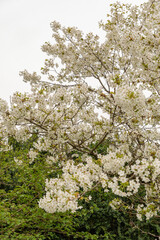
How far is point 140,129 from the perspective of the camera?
538 centimetres

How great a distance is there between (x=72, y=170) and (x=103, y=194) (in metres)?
2.53

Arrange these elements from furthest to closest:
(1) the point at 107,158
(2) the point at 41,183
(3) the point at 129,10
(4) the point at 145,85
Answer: (3) the point at 129,10, (2) the point at 41,183, (4) the point at 145,85, (1) the point at 107,158

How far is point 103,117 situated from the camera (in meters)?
6.82

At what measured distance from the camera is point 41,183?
6.46 metres

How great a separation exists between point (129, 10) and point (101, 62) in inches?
82.6

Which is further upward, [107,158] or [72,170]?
[107,158]

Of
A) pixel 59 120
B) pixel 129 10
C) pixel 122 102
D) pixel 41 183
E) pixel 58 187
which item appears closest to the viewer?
pixel 58 187

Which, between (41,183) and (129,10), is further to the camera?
(129,10)

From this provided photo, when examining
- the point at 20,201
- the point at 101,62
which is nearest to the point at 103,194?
the point at 20,201

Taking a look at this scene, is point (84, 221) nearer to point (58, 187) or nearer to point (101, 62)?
point (58, 187)

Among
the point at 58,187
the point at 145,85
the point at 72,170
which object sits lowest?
the point at 58,187

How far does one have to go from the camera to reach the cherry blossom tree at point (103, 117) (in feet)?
12.2

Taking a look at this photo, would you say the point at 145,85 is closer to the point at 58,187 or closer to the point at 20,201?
the point at 58,187

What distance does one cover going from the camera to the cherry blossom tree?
3719 millimetres
